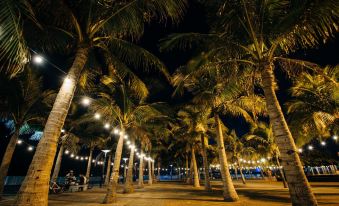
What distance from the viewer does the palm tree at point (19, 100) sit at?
1129cm

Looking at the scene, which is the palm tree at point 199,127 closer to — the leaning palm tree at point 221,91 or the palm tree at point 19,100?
the leaning palm tree at point 221,91

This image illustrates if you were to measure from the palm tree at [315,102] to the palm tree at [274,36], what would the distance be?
4024 millimetres

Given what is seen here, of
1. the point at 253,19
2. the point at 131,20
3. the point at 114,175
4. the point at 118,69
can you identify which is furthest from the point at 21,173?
the point at 253,19

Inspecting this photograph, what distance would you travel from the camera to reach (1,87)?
11.3 meters

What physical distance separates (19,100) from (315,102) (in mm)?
17619

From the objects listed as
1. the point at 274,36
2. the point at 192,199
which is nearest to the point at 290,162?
the point at 274,36

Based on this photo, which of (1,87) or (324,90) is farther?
(324,90)

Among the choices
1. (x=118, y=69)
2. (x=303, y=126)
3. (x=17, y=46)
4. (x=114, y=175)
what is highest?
(x=118, y=69)

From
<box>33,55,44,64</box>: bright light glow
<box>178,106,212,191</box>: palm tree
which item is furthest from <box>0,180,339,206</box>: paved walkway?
<box>33,55,44,64</box>: bright light glow

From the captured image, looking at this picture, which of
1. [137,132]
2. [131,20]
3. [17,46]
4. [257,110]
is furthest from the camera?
[137,132]

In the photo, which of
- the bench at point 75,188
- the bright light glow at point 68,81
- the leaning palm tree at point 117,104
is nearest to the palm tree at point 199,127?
the leaning palm tree at point 117,104

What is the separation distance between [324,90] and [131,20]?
11772 millimetres

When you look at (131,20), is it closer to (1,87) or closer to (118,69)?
(118,69)

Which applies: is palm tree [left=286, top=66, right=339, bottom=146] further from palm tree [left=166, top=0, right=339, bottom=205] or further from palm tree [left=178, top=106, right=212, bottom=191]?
palm tree [left=178, top=106, right=212, bottom=191]
